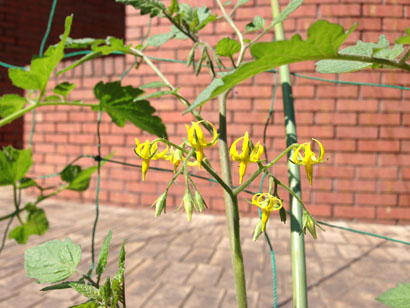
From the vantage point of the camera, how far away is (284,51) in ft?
0.75

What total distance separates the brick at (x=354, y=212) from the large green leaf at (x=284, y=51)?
2936 mm

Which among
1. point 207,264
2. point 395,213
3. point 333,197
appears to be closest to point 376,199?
point 395,213

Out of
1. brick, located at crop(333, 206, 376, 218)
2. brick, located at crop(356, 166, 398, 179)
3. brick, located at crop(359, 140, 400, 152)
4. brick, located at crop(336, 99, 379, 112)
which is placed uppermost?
brick, located at crop(336, 99, 379, 112)

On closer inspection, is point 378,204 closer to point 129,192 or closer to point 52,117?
point 129,192

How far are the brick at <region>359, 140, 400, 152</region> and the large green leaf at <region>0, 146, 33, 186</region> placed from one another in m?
2.74

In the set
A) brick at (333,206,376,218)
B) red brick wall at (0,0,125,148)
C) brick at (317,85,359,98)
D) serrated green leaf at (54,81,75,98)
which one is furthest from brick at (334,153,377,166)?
red brick wall at (0,0,125,148)

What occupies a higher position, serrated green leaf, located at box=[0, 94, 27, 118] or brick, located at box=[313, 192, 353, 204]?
serrated green leaf, located at box=[0, 94, 27, 118]

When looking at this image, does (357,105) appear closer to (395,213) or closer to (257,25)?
(395,213)

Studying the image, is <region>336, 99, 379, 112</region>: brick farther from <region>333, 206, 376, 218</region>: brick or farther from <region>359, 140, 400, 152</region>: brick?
<region>333, 206, 376, 218</region>: brick

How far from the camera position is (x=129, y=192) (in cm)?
333

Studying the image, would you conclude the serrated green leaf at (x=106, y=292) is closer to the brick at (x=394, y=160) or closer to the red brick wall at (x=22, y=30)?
the brick at (x=394, y=160)

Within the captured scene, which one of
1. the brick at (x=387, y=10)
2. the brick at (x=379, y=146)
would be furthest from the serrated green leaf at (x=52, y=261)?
the brick at (x=387, y=10)

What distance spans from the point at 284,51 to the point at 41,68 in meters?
0.34

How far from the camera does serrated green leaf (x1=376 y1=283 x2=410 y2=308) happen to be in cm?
35
